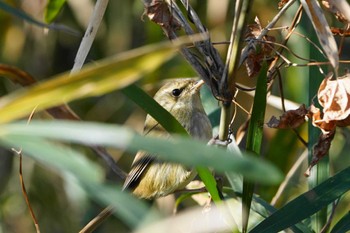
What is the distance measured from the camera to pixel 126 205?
1.19 meters

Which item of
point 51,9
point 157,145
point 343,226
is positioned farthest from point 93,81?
point 51,9

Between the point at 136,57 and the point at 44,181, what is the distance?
3.05 metres

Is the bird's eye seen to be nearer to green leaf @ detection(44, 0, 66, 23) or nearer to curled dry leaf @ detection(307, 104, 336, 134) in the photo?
green leaf @ detection(44, 0, 66, 23)

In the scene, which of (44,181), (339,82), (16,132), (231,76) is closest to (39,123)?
(16,132)

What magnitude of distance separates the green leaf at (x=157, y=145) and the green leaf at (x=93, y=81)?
40 millimetres

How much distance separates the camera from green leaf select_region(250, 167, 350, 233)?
6.66 feet

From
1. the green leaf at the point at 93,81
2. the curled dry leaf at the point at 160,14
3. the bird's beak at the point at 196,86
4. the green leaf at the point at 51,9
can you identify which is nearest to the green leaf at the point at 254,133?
the curled dry leaf at the point at 160,14

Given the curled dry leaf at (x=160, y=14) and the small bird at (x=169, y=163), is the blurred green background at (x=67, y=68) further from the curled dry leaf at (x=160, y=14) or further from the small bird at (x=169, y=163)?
the curled dry leaf at (x=160, y=14)

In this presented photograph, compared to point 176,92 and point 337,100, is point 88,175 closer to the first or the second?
point 337,100

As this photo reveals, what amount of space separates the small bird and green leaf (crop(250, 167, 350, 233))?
2.98ft

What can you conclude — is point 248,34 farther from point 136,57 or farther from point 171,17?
point 136,57

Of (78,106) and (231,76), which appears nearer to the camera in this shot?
(231,76)

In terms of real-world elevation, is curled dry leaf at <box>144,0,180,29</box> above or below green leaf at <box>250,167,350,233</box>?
above

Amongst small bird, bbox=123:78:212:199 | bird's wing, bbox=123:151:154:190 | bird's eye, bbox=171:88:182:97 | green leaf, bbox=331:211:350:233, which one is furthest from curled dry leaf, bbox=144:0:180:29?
bird's eye, bbox=171:88:182:97
